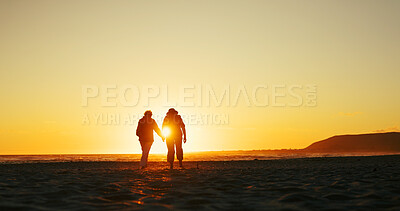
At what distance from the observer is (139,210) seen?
4.46 m

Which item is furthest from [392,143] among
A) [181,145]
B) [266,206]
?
[266,206]

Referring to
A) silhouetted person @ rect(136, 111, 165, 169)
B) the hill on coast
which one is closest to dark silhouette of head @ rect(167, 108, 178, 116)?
silhouetted person @ rect(136, 111, 165, 169)

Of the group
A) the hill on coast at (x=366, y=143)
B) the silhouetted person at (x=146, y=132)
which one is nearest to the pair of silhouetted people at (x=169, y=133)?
the silhouetted person at (x=146, y=132)

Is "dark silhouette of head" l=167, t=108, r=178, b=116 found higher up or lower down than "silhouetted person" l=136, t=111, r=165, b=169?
higher up

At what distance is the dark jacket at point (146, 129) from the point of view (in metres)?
14.5

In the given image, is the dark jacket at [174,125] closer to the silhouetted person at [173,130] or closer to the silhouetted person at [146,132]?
the silhouetted person at [173,130]

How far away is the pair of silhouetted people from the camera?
13969mm

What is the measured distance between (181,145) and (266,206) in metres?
9.58

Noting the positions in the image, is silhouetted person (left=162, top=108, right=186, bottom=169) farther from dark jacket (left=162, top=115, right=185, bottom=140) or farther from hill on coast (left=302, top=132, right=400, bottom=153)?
hill on coast (left=302, top=132, right=400, bottom=153)

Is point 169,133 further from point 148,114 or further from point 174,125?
point 148,114

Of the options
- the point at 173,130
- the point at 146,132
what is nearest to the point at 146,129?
the point at 146,132

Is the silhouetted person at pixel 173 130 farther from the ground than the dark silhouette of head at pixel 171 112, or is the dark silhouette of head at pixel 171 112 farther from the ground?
the dark silhouette of head at pixel 171 112

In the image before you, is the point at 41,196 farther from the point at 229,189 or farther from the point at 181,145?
the point at 181,145

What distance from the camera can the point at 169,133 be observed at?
1405 centimetres
